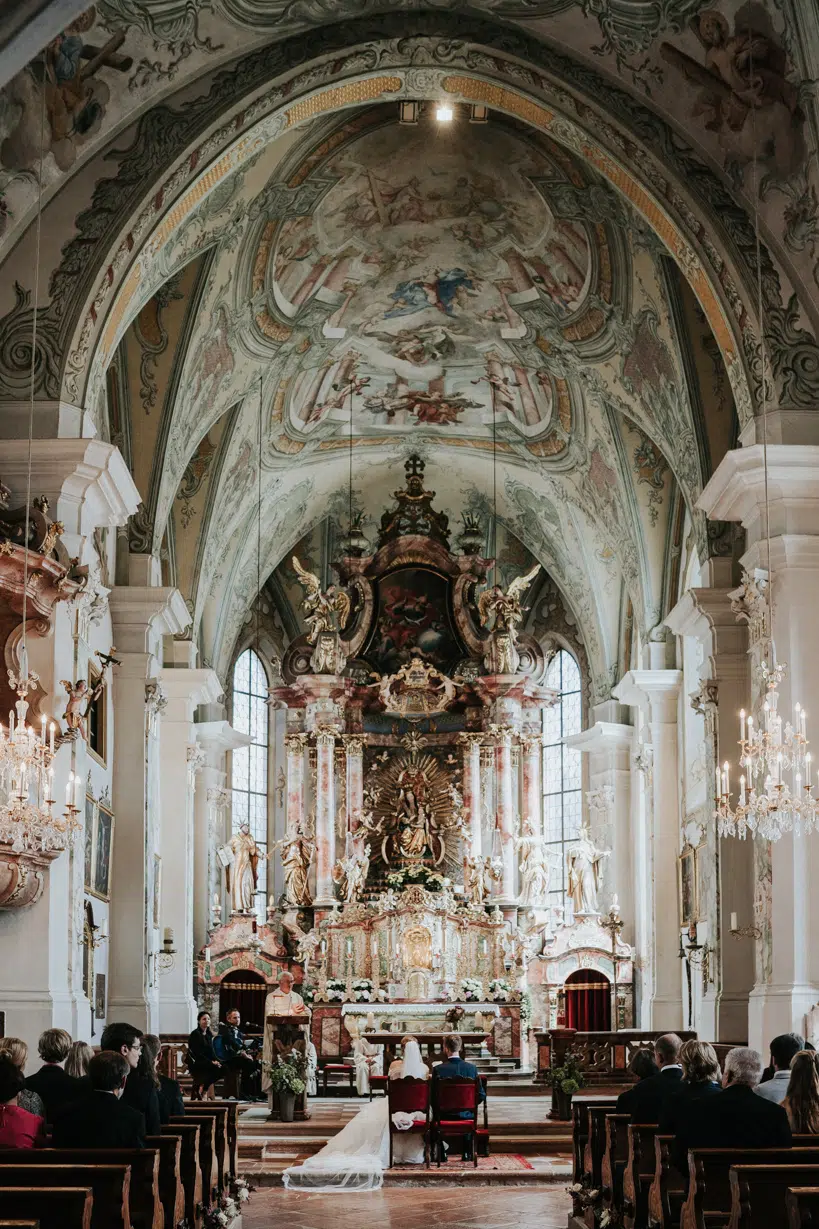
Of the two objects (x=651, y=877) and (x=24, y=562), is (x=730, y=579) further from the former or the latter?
(x=24, y=562)

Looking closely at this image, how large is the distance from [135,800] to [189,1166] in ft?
35.0

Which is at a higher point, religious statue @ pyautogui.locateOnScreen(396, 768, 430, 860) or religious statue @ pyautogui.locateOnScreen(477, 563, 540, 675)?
religious statue @ pyautogui.locateOnScreen(477, 563, 540, 675)

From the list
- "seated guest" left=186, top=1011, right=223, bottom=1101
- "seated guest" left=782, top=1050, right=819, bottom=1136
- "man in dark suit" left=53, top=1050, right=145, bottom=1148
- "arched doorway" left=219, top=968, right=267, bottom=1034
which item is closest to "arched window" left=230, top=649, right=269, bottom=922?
"arched doorway" left=219, top=968, right=267, bottom=1034

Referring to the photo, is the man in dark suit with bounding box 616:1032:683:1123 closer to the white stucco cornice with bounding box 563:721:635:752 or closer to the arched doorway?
the arched doorway

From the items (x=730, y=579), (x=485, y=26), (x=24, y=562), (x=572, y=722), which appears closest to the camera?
(x=24, y=562)

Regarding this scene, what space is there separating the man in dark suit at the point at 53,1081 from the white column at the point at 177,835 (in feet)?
48.7

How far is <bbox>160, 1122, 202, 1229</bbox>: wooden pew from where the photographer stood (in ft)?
32.0

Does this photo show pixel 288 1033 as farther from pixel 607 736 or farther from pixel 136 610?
pixel 607 736

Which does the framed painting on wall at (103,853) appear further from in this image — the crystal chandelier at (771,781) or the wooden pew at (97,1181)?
the wooden pew at (97,1181)

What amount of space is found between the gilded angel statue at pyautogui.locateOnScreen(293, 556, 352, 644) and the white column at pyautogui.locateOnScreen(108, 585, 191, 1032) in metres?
6.83

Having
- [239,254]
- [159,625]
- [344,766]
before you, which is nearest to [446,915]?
[344,766]

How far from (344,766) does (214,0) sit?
15.2 meters

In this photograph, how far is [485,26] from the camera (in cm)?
1650

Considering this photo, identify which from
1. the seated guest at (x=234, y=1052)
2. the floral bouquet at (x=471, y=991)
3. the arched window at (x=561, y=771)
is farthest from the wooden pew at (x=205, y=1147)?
the arched window at (x=561, y=771)
